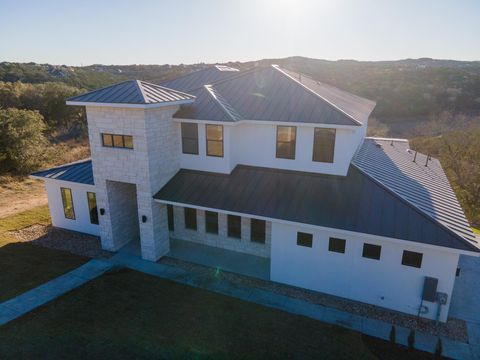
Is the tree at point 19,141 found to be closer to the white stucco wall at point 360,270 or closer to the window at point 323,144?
the white stucco wall at point 360,270

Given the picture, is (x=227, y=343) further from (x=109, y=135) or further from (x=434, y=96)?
(x=434, y=96)

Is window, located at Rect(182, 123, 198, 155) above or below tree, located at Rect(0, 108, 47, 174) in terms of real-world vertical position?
above

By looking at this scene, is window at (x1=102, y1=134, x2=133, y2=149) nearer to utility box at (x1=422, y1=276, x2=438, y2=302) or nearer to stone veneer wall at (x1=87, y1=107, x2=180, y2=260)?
stone veneer wall at (x1=87, y1=107, x2=180, y2=260)

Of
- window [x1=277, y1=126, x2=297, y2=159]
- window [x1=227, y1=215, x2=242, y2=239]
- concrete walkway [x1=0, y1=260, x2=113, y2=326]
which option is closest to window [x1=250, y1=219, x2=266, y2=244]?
window [x1=227, y1=215, x2=242, y2=239]

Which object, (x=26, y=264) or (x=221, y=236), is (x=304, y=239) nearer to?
(x=221, y=236)

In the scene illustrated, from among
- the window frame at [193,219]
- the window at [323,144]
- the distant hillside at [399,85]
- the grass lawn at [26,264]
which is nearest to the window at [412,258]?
the window at [323,144]

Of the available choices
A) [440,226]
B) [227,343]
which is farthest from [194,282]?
[440,226]

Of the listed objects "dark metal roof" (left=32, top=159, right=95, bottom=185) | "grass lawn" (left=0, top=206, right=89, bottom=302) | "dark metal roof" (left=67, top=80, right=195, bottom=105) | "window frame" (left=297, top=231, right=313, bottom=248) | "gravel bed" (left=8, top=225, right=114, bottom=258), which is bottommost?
"gravel bed" (left=8, top=225, right=114, bottom=258)
